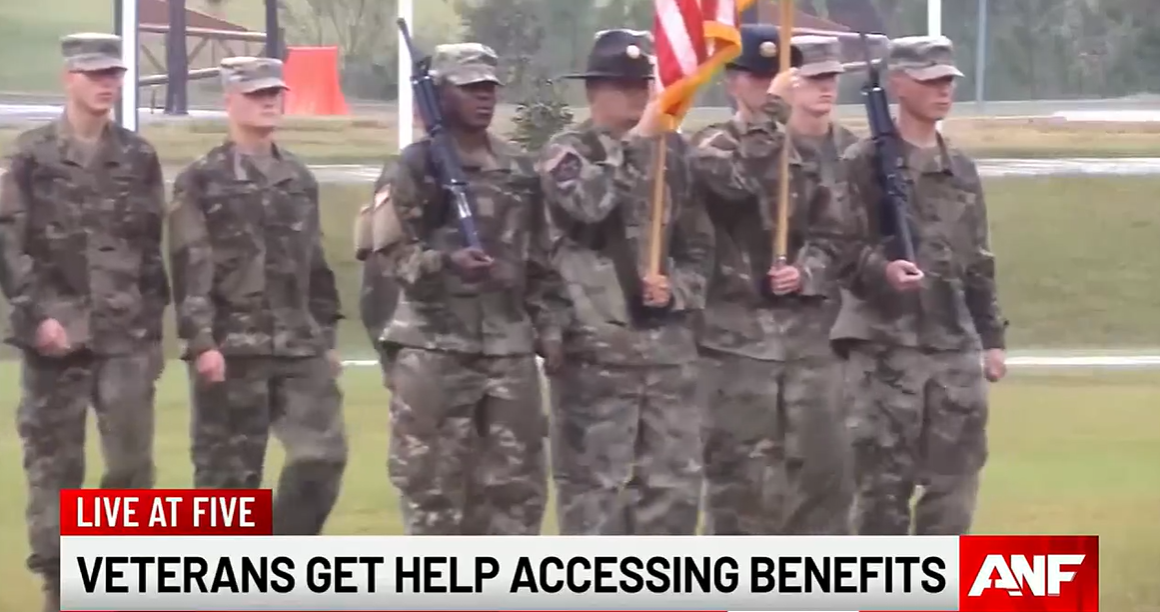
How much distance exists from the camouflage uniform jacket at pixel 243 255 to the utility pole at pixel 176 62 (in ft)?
27.4

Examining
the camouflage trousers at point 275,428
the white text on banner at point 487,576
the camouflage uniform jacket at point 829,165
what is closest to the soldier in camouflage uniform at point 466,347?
the white text on banner at point 487,576

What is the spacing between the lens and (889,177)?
6883 mm

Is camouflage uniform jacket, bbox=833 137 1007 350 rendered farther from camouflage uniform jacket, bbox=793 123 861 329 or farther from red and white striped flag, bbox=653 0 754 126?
red and white striped flag, bbox=653 0 754 126

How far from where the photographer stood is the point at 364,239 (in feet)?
23.8

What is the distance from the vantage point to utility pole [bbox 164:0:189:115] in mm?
15461

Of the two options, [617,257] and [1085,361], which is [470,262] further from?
[1085,361]

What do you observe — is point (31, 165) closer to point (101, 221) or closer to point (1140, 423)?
point (101, 221)

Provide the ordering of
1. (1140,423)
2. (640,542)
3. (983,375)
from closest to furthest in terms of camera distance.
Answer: (640,542), (983,375), (1140,423)

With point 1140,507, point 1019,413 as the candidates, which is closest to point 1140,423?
point 1019,413

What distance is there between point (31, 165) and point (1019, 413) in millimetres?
5992

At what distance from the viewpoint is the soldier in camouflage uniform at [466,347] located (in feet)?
21.7

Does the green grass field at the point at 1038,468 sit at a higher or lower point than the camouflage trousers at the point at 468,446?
lower

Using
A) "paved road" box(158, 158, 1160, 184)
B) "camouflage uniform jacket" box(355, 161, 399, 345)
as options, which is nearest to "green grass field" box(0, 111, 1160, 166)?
"paved road" box(158, 158, 1160, 184)

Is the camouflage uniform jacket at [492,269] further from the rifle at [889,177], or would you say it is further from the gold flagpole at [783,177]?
the rifle at [889,177]
